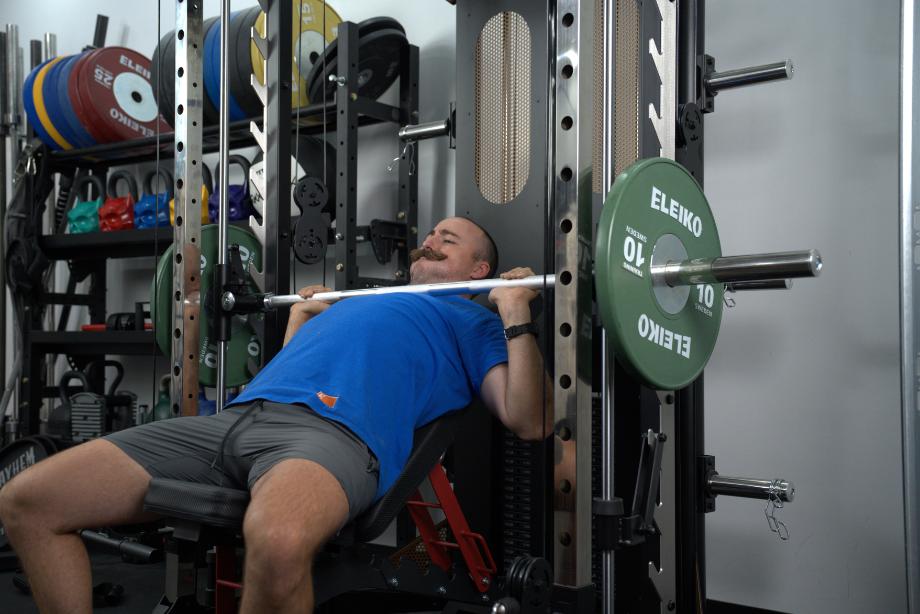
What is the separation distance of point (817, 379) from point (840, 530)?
393mm

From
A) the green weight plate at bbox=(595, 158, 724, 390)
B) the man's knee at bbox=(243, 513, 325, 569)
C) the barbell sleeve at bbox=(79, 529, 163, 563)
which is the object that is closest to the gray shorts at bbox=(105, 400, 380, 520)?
the man's knee at bbox=(243, 513, 325, 569)

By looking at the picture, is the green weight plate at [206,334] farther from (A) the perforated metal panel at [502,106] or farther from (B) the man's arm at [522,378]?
(B) the man's arm at [522,378]

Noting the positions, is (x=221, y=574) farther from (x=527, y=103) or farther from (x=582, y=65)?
(x=527, y=103)

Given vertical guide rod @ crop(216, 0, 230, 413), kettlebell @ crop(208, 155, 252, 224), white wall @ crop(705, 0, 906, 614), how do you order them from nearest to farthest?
1. white wall @ crop(705, 0, 906, 614)
2. vertical guide rod @ crop(216, 0, 230, 413)
3. kettlebell @ crop(208, 155, 252, 224)

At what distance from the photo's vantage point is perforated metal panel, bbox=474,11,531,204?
2389mm

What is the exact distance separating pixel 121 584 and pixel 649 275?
2190 millimetres

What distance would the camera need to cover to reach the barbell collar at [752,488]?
176cm

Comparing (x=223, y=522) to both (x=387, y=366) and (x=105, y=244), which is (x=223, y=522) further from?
(x=105, y=244)

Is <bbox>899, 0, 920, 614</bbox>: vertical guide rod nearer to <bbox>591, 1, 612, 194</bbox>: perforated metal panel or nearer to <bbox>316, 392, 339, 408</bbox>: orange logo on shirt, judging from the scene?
<bbox>591, 1, 612, 194</bbox>: perforated metal panel

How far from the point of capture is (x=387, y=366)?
5.90 ft

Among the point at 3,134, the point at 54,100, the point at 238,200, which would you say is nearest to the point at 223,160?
the point at 238,200

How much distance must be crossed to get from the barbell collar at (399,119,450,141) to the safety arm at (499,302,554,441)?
3.02 feet

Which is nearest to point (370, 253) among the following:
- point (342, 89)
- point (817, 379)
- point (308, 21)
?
point (342, 89)

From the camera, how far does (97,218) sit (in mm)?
3805
